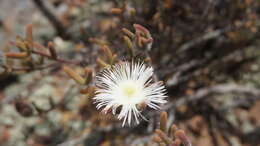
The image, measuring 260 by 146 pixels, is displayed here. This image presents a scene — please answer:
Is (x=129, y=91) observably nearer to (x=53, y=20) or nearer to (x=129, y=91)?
(x=129, y=91)

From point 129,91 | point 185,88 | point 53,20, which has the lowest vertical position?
point 129,91

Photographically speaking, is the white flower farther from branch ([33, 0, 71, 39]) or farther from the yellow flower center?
branch ([33, 0, 71, 39])

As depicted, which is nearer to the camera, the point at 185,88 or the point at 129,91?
the point at 129,91

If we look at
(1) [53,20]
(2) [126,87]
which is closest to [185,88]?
(2) [126,87]

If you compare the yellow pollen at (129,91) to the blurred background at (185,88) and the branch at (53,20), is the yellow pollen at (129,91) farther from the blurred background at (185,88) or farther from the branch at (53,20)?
the branch at (53,20)

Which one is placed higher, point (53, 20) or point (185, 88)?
point (53, 20)

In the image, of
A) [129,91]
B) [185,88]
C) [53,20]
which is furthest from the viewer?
[53,20]

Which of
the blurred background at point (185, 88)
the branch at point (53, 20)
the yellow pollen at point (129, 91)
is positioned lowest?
Result: the yellow pollen at point (129, 91)

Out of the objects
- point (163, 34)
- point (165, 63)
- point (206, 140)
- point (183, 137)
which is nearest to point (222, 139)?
point (206, 140)

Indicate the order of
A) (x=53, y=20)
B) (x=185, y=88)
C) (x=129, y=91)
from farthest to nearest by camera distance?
(x=53, y=20) → (x=185, y=88) → (x=129, y=91)

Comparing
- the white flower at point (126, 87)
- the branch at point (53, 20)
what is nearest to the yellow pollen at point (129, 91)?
the white flower at point (126, 87)

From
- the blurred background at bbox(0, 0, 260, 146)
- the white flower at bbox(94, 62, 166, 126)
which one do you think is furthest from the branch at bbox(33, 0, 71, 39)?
the white flower at bbox(94, 62, 166, 126)
